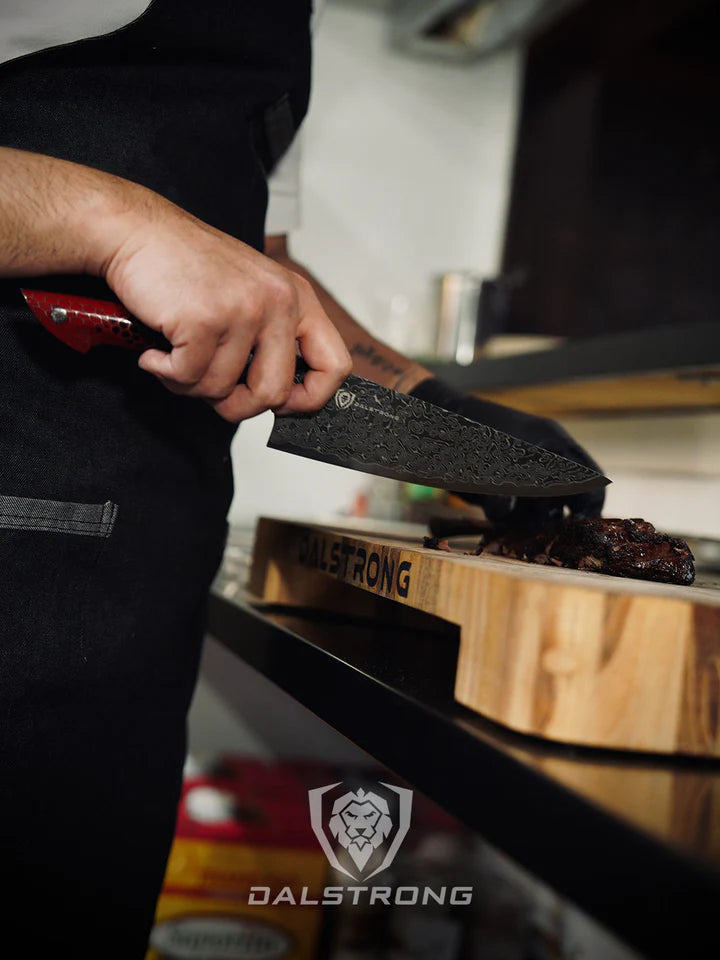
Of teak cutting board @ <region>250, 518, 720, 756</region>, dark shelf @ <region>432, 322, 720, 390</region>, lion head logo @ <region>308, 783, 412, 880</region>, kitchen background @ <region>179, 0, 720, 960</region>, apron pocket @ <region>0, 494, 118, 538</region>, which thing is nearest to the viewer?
teak cutting board @ <region>250, 518, 720, 756</region>

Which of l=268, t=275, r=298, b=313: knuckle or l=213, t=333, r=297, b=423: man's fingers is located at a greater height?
l=268, t=275, r=298, b=313: knuckle

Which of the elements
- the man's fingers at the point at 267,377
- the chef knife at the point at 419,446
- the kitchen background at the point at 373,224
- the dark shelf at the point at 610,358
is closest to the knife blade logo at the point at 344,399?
the chef knife at the point at 419,446

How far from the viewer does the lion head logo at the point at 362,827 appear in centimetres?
97

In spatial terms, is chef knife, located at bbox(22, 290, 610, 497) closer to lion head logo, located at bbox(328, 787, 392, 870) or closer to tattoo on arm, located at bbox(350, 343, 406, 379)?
tattoo on arm, located at bbox(350, 343, 406, 379)

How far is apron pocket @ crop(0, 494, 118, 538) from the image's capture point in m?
0.73

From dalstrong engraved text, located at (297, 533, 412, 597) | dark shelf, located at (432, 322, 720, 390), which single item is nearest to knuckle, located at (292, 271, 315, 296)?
dalstrong engraved text, located at (297, 533, 412, 597)

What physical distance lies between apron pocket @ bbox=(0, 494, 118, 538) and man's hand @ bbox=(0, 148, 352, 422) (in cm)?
17

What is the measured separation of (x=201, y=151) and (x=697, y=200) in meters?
1.93

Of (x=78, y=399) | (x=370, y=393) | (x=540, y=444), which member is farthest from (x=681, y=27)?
(x=78, y=399)

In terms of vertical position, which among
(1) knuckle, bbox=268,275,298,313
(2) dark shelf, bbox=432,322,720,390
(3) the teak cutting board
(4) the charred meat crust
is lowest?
(3) the teak cutting board

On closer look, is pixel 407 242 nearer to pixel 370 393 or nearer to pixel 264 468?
pixel 264 468

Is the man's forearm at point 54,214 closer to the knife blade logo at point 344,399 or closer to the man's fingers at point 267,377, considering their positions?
the man's fingers at point 267,377

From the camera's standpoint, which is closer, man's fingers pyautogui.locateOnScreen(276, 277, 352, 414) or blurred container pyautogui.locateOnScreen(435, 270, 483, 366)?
man's fingers pyautogui.locateOnScreen(276, 277, 352, 414)

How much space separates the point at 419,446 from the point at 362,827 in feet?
1.47
